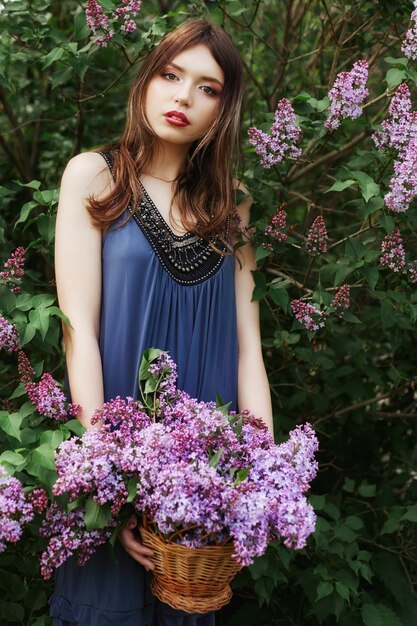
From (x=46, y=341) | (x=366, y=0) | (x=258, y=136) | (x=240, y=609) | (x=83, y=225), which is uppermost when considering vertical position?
(x=366, y=0)

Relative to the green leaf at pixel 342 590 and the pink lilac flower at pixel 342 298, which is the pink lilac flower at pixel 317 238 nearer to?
the pink lilac flower at pixel 342 298

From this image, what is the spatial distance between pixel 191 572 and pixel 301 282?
1594 mm

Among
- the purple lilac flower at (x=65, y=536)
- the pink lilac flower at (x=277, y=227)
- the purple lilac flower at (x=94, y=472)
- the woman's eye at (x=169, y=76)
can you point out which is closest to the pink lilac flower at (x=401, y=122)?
the pink lilac flower at (x=277, y=227)

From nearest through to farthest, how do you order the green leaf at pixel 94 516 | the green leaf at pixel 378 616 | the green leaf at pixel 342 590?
the green leaf at pixel 94 516, the green leaf at pixel 342 590, the green leaf at pixel 378 616

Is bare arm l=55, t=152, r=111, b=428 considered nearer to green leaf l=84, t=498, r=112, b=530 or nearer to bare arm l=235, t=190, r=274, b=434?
green leaf l=84, t=498, r=112, b=530

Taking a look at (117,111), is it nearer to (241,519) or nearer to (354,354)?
(354,354)

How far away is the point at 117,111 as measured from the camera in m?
3.39

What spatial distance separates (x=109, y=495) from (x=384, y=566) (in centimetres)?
154

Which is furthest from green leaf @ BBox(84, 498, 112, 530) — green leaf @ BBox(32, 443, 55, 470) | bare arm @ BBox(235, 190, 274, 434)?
bare arm @ BBox(235, 190, 274, 434)

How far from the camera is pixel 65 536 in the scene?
1.64 m

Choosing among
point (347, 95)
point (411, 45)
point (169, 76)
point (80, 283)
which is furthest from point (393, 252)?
point (80, 283)

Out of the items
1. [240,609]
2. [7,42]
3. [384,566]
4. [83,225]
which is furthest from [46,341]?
[384,566]

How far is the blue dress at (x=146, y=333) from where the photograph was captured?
184 centimetres

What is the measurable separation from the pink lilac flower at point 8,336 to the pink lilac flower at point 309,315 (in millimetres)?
739
